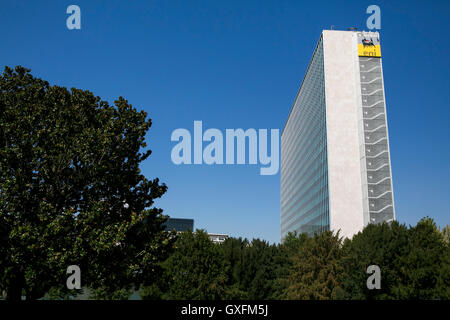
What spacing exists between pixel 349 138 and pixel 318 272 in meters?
50.3

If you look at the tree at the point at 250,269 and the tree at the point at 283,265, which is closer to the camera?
the tree at the point at 283,265

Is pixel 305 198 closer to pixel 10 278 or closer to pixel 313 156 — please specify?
pixel 313 156

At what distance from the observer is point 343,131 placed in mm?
87750

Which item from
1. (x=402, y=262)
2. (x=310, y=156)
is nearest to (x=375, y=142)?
(x=310, y=156)

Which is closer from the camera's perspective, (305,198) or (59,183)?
(59,183)

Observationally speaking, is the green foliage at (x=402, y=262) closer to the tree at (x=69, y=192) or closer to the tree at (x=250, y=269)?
the tree at (x=250, y=269)

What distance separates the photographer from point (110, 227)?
23516 mm

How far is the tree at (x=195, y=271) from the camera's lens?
39.6m

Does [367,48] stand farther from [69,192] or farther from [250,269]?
[69,192]

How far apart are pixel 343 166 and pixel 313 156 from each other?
15.0 metres

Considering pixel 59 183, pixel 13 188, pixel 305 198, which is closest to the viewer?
pixel 13 188

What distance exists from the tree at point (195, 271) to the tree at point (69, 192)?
1408 cm

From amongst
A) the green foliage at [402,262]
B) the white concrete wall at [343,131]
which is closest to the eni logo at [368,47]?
the white concrete wall at [343,131]
